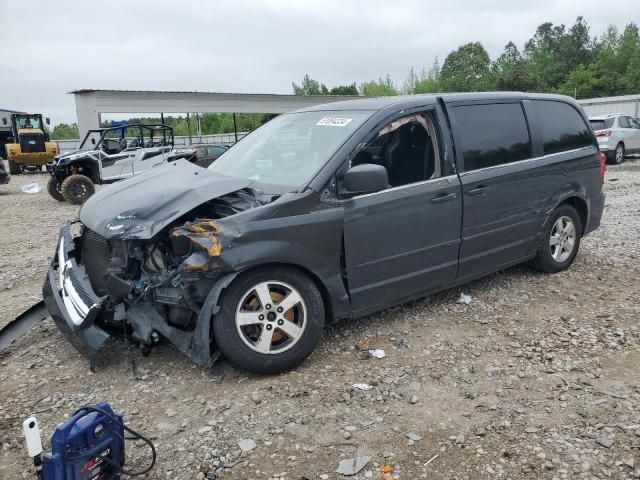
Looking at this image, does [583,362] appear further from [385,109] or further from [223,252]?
[223,252]

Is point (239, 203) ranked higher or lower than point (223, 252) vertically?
higher

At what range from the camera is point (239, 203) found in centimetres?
355

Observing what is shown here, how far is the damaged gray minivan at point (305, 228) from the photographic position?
329 cm

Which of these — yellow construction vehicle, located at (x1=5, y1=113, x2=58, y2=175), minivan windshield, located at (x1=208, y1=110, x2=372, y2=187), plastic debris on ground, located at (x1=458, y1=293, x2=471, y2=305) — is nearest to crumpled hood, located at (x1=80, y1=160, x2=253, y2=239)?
minivan windshield, located at (x1=208, y1=110, x2=372, y2=187)

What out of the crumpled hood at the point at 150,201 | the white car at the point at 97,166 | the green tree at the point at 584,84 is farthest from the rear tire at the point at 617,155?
the green tree at the point at 584,84

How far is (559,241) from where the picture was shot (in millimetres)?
5246

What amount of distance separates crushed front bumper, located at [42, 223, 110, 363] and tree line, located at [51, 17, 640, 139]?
44.2 meters

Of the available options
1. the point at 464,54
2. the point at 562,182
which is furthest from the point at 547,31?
the point at 562,182

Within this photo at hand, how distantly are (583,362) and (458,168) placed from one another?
5.52ft

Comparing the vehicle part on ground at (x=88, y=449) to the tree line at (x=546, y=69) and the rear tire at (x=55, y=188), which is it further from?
the tree line at (x=546, y=69)

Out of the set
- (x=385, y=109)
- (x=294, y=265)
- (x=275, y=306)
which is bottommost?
(x=275, y=306)

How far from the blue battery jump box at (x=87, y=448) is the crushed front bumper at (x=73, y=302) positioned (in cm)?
96

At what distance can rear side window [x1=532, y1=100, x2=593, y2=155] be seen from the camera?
4977mm

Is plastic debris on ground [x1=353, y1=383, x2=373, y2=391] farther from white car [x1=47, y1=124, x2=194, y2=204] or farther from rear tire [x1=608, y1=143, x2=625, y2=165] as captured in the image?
rear tire [x1=608, y1=143, x2=625, y2=165]
